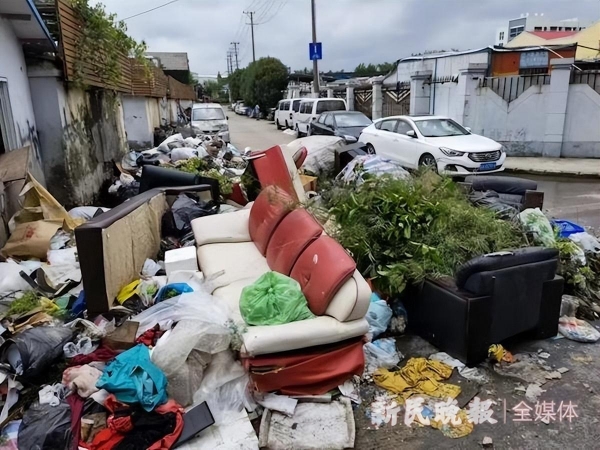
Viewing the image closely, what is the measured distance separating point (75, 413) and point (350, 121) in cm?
1257

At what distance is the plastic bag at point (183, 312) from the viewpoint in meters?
3.21

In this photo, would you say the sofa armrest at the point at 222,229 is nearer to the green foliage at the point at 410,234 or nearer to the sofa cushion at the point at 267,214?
the sofa cushion at the point at 267,214

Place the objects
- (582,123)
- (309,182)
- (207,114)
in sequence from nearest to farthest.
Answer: (309,182) → (582,123) → (207,114)

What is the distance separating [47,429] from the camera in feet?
8.67

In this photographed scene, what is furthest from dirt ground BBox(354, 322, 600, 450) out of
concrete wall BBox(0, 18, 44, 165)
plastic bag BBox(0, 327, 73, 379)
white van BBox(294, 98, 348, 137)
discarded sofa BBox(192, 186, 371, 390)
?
white van BBox(294, 98, 348, 137)

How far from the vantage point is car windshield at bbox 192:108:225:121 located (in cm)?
1595

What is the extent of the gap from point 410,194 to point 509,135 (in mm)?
10709

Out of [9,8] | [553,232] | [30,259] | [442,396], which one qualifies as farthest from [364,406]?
[9,8]

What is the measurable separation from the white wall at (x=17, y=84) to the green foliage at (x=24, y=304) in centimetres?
270

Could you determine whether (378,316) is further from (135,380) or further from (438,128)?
(438,128)

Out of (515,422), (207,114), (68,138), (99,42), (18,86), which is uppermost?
(99,42)

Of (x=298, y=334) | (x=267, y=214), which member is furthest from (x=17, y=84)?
(x=298, y=334)

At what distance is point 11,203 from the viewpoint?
5.25 meters

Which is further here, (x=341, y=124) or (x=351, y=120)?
(x=351, y=120)
